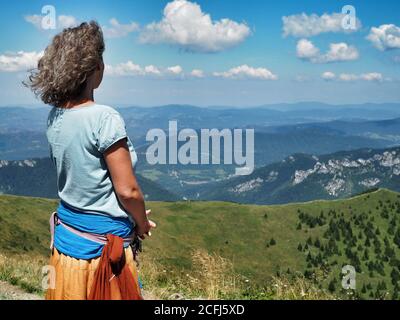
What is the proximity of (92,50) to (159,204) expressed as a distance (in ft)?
457

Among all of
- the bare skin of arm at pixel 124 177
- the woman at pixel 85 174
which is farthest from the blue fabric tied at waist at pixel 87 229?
the bare skin of arm at pixel 124 177

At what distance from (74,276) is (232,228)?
125710 mm

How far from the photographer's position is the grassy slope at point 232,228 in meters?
98.1

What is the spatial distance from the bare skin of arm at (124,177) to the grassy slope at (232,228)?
8589 centimetres

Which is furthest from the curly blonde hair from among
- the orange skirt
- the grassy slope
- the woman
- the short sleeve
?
the grassy slope

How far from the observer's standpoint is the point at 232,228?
423 ft

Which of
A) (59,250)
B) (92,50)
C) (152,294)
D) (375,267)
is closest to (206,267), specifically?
(152,294)

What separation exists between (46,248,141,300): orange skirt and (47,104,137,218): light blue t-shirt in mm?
469

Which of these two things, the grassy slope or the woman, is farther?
the grassy slope

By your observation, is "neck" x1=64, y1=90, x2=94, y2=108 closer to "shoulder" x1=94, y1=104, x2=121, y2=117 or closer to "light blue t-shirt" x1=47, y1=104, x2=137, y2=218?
"light blue t-shirt" x1=47, y1=104, x2=137, y2=218

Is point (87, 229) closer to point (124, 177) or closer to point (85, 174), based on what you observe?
point (85, 174)

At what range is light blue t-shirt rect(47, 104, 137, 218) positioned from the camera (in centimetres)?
436

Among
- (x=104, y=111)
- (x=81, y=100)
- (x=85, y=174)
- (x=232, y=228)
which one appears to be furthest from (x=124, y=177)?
(x=232, y=228)
